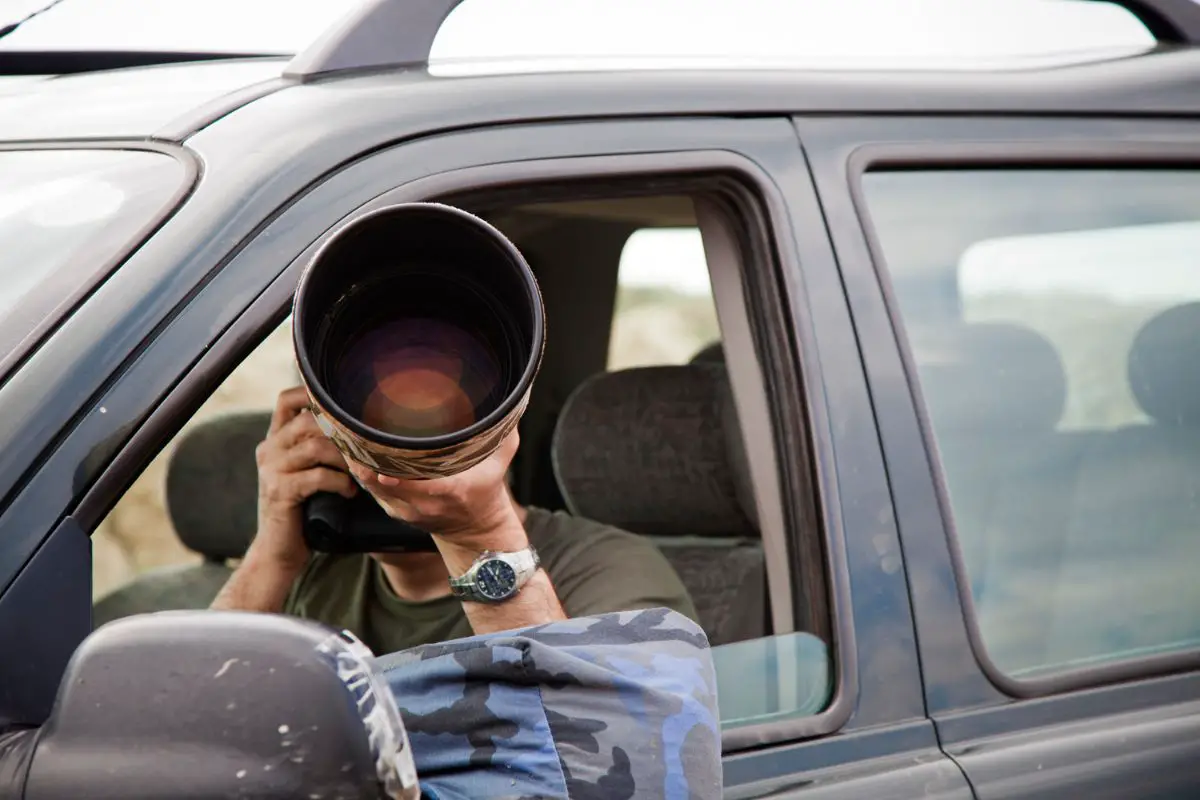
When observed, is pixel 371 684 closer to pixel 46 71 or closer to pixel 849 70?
pixel 849 70

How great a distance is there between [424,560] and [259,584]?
24 cm

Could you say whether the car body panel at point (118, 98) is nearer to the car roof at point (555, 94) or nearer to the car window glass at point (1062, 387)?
the car roof at point (555, 94)

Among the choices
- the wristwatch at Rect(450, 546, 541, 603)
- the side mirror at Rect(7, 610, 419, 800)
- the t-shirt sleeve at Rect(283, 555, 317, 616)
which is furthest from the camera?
the t-shirt sleeve at Rect(283, 555, 317, 616)

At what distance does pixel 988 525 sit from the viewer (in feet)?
5.09

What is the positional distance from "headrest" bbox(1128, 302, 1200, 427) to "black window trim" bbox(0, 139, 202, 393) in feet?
3.75

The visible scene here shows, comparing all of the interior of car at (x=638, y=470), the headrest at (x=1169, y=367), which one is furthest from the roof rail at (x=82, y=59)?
the headrest at (x=1169, y=367)

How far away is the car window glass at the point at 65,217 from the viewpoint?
1.12 meters

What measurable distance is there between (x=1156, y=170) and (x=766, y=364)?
622 mm

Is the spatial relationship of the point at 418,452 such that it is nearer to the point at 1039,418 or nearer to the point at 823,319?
the point at 823,319

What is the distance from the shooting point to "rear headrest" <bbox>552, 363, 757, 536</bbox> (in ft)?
6.59

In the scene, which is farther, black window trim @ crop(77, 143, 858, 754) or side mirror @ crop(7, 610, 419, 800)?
black window trim @ crop(77, 143, 858, 754)

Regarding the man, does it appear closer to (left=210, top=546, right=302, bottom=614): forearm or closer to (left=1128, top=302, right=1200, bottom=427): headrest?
(left=210, top=546, right=302, bottom=614): forearm

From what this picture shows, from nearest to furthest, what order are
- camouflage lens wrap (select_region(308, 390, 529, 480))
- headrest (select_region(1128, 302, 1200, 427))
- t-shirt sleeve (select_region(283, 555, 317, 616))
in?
camouflage lens wrap (select_region(308, 390, 529, 480)), headrest (select_region(1128, 302, 1200, 427)), t-shirt sleeve (select_region(283, 555, 317, 616))

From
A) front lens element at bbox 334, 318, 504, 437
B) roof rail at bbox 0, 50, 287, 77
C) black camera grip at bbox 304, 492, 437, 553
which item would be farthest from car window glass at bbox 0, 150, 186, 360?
roof rail at bbox 0, 50, 287, 77
